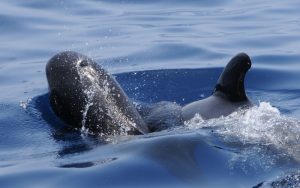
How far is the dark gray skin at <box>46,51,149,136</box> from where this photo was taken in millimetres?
9305

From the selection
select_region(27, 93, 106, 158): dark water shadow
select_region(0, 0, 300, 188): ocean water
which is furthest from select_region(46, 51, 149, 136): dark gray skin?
select_region(0, 0, 300, 188): ocean water

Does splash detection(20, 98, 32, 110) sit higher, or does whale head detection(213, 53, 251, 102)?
whale head detection(213, 53, 251, 102)

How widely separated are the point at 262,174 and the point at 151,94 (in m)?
4.69

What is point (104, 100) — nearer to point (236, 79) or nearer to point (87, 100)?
point (87, 100)

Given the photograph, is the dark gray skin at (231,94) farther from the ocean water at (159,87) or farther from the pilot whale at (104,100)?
the ocean water at (159,87)

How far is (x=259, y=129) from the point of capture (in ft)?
27.4

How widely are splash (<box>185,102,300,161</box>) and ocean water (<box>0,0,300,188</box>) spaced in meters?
0.01

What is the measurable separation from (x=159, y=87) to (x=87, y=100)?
2.94 meters

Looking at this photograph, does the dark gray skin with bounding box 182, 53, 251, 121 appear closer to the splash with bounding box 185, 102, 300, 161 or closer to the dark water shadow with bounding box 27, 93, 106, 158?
the splash with bounding box 185, 102, 300, 161

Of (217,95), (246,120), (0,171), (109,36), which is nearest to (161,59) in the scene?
(109,36)

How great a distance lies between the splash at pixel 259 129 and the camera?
795 cm

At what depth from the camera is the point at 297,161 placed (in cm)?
756

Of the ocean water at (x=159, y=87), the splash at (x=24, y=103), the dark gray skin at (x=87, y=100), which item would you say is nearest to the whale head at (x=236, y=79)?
the ocean water at (x=159, y=87)

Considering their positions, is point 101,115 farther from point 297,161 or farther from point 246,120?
point 297,161
